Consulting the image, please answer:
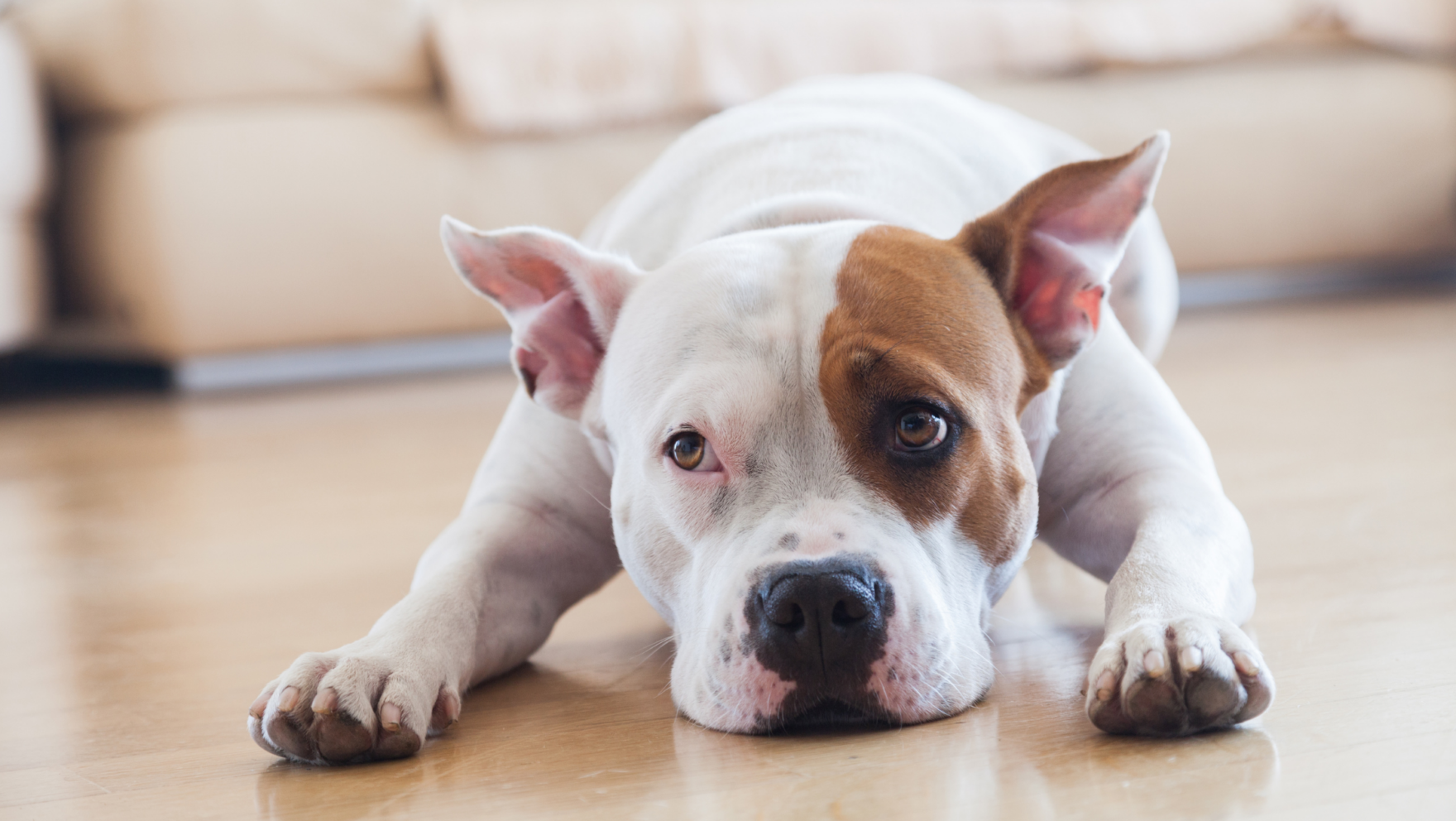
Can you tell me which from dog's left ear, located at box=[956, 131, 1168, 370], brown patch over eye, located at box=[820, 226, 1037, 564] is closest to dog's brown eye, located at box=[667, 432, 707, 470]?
brown patch over eye, located at box=[820, 226, 1037, 564]

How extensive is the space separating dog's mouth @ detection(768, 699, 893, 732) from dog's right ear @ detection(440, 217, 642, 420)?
563mm

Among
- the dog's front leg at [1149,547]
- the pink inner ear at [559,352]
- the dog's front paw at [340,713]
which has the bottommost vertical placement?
the dog's front leg at [1149,547]

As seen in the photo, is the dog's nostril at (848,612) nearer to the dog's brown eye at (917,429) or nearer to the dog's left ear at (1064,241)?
the dog's brown eye at (917,429)

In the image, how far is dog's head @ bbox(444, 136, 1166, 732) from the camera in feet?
4.25

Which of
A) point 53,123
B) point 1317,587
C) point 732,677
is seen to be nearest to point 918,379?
point 732,677

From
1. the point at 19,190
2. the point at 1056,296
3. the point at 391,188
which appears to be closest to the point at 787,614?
the point at 1056,296

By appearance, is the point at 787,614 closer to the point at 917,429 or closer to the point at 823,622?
the point at 823,622

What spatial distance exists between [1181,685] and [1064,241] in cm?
56

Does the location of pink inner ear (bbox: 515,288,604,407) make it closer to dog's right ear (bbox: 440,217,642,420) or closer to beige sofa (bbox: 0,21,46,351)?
dog's right ear (bbox: 440,217,642,420)

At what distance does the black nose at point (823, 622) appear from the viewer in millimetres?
1255

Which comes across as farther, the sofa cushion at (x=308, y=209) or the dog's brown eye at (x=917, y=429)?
the sofa cushion at (x=308, y=209)

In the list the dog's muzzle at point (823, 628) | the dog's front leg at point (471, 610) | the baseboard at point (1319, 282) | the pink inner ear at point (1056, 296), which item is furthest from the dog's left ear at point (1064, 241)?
the baseboard at point (1319, 282)

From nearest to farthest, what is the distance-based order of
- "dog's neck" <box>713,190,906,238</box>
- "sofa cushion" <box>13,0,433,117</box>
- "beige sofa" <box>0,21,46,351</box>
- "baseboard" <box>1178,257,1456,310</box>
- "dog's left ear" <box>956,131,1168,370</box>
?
"dog's left ear" <box>956,131,1168,370</box> → "dog's neck" <box>713,190,906,238</box> → "beige sofa" <box>0,21,46,351</box> → "sofa cushion" <box>13,0,433,117</box> → "baseboard" <box>1178,257,1456,310</box>

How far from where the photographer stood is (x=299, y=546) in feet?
8.00
